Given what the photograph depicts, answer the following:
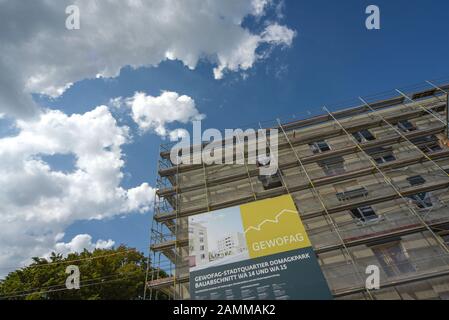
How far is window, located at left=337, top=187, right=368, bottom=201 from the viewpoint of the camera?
13.4 m

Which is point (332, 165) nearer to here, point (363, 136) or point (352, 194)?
point (352, 194)

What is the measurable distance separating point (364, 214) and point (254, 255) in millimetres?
5822

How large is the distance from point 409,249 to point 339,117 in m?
9.06

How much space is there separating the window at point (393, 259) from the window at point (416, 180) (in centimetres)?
354

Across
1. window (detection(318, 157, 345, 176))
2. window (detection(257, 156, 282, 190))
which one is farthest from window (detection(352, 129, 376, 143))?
window (detection(257, 156, 282, 190))

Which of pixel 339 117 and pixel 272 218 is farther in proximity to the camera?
pixel 339 117

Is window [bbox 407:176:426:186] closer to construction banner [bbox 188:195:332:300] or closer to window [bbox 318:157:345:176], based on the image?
window [bbox 318:157:345:176]

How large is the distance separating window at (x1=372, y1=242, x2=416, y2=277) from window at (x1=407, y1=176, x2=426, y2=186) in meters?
3.54

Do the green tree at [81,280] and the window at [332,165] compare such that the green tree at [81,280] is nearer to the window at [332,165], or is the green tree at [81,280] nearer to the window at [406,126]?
the window at [332,165]

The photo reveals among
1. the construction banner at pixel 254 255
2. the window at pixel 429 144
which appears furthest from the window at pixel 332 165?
the window at pixel 429 144

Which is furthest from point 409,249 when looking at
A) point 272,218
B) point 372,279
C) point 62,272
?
point 62,272

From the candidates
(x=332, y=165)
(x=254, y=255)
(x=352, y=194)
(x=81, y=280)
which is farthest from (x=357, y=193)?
(x=81, y=280)

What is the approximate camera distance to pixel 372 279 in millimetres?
9977
